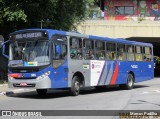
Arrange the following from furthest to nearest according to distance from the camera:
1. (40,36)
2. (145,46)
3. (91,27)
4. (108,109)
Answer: (91,27)
(145,46)
(40,36)
(108,109)

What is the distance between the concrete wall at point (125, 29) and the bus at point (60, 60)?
57.3ft

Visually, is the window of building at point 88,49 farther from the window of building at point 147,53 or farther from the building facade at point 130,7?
the building facade at point 130,7

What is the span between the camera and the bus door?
1722cm

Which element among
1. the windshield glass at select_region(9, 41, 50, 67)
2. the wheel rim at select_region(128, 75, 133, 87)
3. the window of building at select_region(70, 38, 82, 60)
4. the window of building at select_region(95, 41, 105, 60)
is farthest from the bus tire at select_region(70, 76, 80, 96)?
the wheel rim at select_region(128, 75, 133, 87)

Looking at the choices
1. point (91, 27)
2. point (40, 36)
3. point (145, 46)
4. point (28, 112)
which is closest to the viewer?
point (28, 112)

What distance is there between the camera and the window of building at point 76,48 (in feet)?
60.5

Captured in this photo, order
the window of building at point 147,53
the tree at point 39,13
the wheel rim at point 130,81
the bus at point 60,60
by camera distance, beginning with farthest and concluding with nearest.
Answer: the window of building at point 147,53 → the tree at point 39,13 → the wheel rim at point 130,81 → the bus at point 60,60

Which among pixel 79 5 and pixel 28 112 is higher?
pixel 79 5

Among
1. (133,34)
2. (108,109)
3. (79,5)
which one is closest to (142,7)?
(133,34)

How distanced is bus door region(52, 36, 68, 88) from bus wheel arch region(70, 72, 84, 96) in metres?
0.58

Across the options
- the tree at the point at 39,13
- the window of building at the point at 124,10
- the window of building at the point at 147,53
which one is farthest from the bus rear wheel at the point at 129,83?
the window of building at the point at 124,10

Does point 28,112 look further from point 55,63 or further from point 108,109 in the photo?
point 55,63

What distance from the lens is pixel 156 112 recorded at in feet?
42.0

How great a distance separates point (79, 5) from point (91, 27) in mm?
11536
